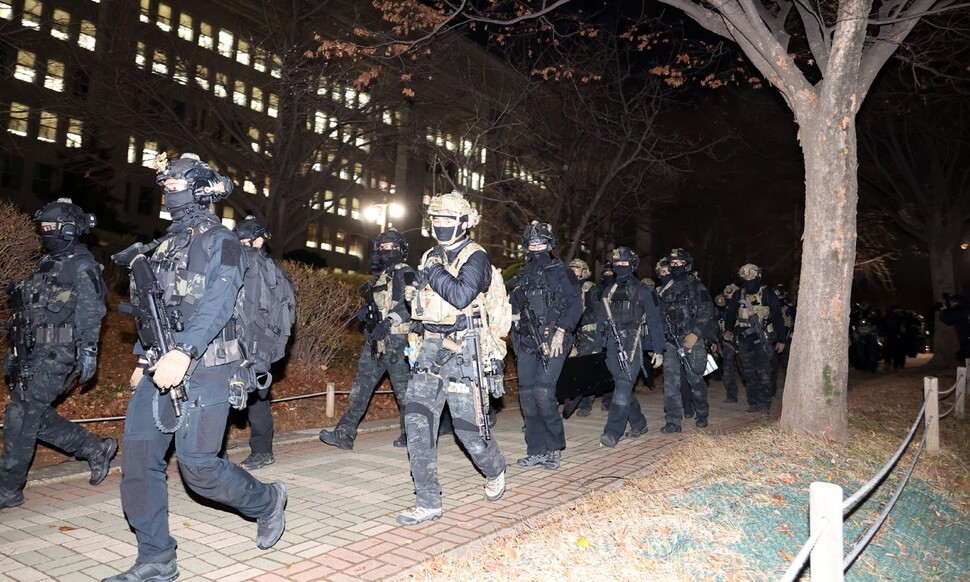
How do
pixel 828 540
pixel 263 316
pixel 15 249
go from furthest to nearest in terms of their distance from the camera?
pixel 15 249, pixel 263 316, pixel 828 540

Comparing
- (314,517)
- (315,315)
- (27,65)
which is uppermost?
(27,65)

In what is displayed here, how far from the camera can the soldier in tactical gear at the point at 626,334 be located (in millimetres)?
7844

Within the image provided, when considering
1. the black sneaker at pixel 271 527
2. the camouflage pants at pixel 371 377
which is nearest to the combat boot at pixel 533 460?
the camouflage pants at pixel 371 377

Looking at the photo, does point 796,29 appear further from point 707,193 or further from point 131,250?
point 707,193

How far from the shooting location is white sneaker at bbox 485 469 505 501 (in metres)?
5.22

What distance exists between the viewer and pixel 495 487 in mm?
5238

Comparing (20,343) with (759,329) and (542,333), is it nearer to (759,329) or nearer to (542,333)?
(542,333)

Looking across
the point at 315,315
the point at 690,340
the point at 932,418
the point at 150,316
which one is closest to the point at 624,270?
the point at 690,340

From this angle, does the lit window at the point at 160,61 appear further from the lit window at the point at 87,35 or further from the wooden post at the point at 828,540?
the wooden post at the point at 828,540

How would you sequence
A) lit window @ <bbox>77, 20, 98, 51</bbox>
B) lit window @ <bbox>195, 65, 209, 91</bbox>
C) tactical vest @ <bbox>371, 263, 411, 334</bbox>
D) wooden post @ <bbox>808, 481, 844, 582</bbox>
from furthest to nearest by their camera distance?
lit window @ <bbox>195, 65, 209, 91</bbox>
lit window @ <bbox>77, 20, 98, 51</bbox>
tactical vest @ <bbox>371, 263, 411, 334</bbox>
wooden post @ <bbox>808, 481, 844, 582</bbox>

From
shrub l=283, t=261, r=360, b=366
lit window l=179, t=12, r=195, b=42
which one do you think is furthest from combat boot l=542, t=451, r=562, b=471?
lit window l=179, t=12, r=195, b=42

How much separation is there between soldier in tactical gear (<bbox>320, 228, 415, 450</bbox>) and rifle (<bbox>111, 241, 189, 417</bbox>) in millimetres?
3202

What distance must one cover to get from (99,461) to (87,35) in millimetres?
13415

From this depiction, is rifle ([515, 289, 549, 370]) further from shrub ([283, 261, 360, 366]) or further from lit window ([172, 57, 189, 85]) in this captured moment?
lit window ([172, 57, 189, 85])
